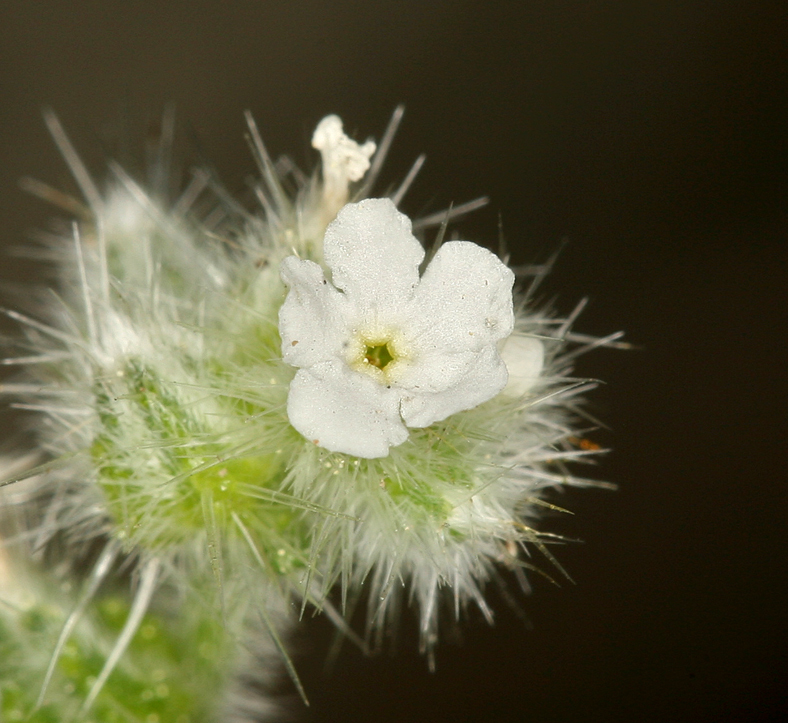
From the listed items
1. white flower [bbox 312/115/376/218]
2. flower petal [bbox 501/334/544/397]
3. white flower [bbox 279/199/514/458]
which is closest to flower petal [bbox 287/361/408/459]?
white flower [bbox 279/199/514/458]

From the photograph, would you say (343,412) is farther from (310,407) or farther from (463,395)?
(463,395)

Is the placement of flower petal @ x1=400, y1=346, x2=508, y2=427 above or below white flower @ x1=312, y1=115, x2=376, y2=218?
below

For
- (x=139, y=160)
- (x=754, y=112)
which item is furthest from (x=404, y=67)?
(x=139, y=160)

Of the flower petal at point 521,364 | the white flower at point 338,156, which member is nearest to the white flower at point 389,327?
the flower petal at point 521,364

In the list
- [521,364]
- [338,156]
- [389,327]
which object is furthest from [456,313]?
[338,156]

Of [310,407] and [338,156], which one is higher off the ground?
[338,156]

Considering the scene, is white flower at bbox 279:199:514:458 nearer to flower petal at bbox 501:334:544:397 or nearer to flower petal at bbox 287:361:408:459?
flower petal at bbox 287:361:408:459

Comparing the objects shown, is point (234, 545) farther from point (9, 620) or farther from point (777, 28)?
point (777, 28)
